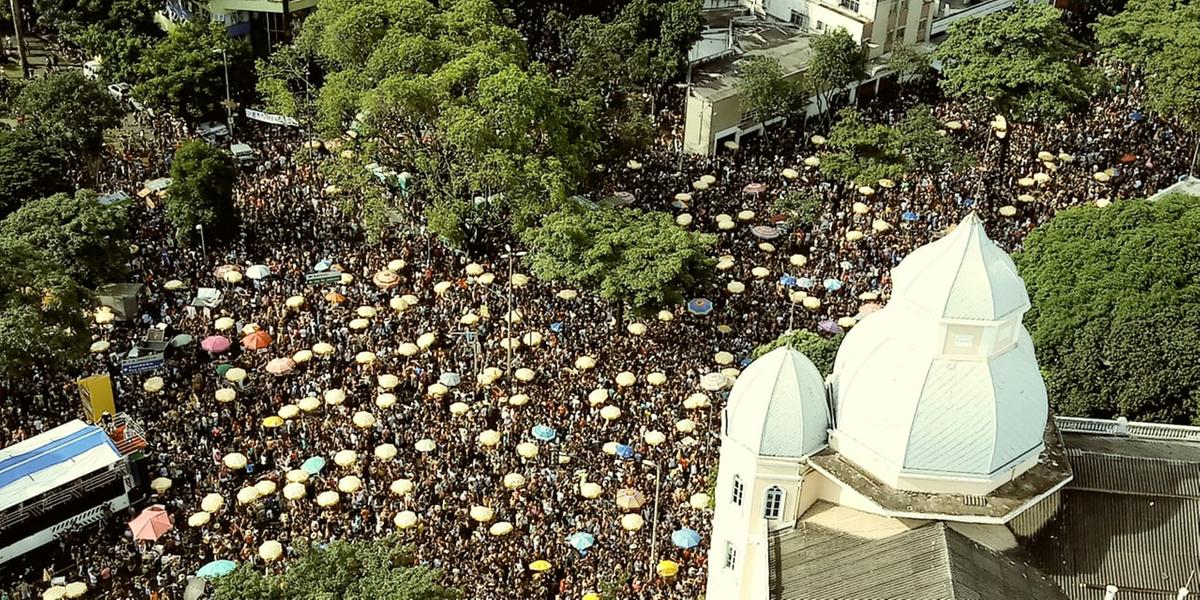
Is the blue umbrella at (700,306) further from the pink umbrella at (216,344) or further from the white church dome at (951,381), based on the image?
the white church dome at (951,381)

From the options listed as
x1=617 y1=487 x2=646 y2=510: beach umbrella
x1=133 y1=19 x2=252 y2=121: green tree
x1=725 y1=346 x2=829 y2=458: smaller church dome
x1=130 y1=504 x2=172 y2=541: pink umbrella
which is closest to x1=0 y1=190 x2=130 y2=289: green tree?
x1=130 y1=504 x2=172 y2=541: pink umbrella

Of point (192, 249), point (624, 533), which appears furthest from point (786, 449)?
point (192, 249)

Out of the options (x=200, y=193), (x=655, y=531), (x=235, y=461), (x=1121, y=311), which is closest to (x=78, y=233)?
(x=200, y=193)

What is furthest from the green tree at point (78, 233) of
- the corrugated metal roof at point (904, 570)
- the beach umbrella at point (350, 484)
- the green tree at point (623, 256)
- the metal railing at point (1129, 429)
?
the metal railing at point (1129, 429)

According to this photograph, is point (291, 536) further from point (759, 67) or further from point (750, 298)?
point (759, 67)

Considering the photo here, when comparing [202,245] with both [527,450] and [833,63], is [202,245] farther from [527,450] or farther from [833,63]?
[833,63]
